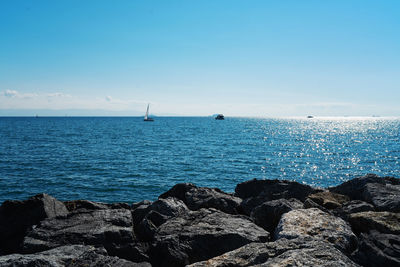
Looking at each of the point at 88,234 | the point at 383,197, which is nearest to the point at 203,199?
the point at 88,234

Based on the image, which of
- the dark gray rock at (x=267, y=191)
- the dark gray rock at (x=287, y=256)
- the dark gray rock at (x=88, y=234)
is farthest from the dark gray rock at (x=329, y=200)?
the dark gray rock at (x=88, y=234)

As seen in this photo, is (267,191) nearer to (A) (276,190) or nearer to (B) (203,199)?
(A) (276,190)

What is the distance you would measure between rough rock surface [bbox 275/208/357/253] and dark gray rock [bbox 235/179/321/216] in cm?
426

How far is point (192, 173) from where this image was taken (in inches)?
1329

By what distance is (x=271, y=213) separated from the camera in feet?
A: 30.2

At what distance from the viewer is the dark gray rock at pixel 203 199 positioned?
1155 centimetres

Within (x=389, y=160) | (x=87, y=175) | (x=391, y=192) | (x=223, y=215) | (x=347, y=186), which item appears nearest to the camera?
(x=223, y=215)

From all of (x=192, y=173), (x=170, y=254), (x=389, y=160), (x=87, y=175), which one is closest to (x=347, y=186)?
(x=170, y=254)

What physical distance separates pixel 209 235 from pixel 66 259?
342 cm

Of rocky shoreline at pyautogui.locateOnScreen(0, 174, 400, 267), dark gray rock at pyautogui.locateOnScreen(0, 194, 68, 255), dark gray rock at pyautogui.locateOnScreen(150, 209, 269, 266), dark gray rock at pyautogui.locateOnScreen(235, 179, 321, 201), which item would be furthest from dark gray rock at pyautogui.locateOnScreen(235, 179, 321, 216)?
dark gray rock at pyautogui.locateOnScreen(0, 194, 68, 255)

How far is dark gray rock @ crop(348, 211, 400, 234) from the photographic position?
7403mm

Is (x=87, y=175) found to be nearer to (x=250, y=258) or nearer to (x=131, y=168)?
(x=131, y=168)

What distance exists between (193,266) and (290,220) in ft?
11.3

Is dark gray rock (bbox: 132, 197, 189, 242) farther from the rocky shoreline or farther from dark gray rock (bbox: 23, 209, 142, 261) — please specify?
dark gray rock (bbox: 23, 209, 142, 261)
